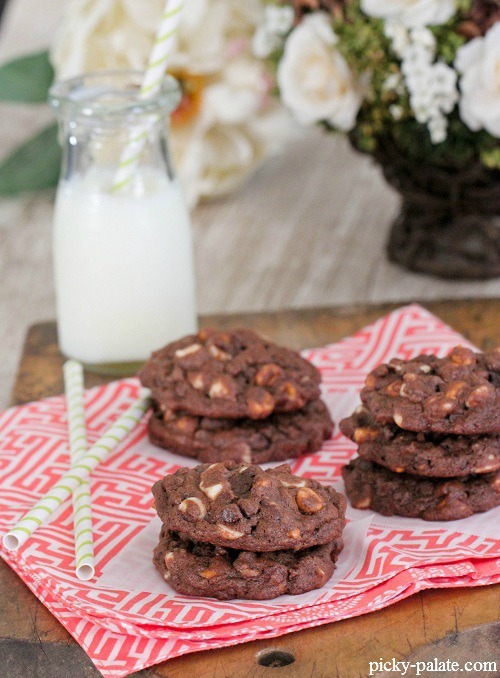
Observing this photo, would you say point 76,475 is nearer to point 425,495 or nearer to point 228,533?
point 228,533

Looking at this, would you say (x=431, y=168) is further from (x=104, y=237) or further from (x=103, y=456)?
(x=103, y=456)

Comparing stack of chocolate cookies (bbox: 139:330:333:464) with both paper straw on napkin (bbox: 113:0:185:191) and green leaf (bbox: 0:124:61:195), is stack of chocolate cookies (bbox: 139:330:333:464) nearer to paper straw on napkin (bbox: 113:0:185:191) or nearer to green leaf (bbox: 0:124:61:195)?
paper straw on napkin (bbox: 113:0:185:191)

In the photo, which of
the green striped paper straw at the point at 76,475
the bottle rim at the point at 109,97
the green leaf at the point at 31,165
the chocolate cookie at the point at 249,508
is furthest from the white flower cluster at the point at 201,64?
the chocolate cookie at the point at 249,508

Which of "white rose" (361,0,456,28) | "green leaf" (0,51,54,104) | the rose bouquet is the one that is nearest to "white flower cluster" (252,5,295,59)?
the rose bouquet

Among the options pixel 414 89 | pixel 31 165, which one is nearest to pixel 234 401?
pixel 414 89

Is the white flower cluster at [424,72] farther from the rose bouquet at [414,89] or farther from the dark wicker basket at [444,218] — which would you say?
the dark wicker basket at [444,218]

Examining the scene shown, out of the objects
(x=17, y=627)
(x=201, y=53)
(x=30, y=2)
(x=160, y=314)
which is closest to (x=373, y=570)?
(x=17, y=627)
